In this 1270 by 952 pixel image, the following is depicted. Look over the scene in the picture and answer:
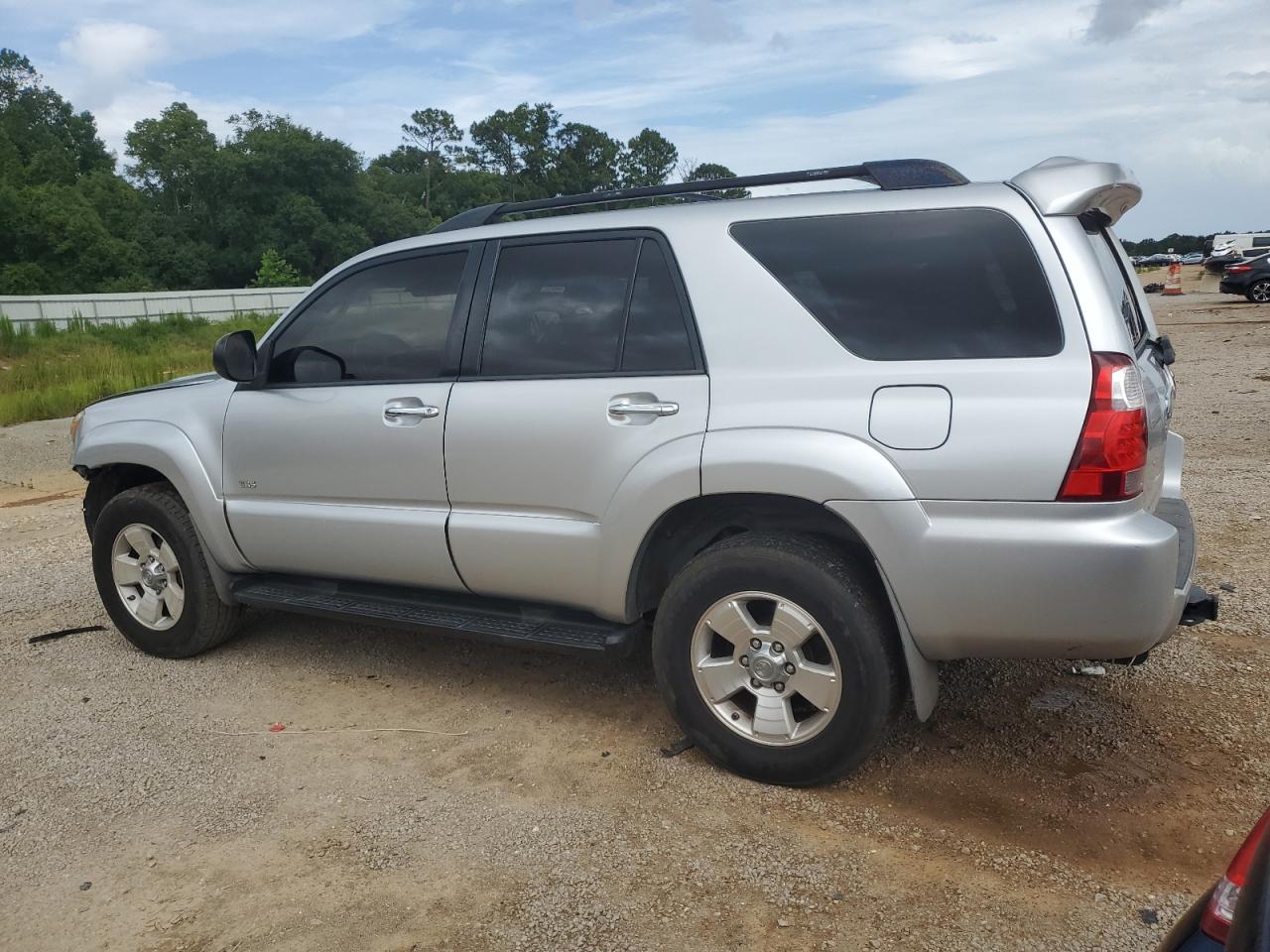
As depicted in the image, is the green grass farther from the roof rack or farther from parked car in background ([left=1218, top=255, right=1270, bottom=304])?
parked car in background ([left=1218, top=255, right=1270, bottom=304])

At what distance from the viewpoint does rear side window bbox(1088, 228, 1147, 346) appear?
3318 millimetres

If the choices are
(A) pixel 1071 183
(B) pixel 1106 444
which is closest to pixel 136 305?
(A) pixel 1071 183

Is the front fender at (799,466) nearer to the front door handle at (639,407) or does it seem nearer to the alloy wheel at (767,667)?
the front door handle at (639,407)

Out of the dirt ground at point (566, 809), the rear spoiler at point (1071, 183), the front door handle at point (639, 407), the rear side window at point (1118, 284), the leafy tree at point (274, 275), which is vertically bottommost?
the dirt ground at point (566, 809)

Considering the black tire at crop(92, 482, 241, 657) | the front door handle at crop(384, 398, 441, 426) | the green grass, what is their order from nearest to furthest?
1. the front door handle at crop(384, 398, 441, 426)
2. the black tire at crop(92, 482, 241, 657)
3. the green grass

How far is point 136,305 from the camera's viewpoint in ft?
139

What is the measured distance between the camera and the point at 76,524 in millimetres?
8250

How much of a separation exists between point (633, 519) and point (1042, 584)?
1.31 meters

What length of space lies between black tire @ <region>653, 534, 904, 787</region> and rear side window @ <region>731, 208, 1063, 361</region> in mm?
690

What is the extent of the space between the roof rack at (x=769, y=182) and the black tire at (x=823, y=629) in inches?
48.4

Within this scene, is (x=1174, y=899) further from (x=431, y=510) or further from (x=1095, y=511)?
(x=431, y=510)

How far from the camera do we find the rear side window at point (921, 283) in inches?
122

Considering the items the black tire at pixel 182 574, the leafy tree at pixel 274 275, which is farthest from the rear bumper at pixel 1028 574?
the leafy tree at pixel 274 275

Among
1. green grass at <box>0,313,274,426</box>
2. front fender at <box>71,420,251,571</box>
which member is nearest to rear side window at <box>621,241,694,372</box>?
front fender at <box>71,420,251,571</box>
